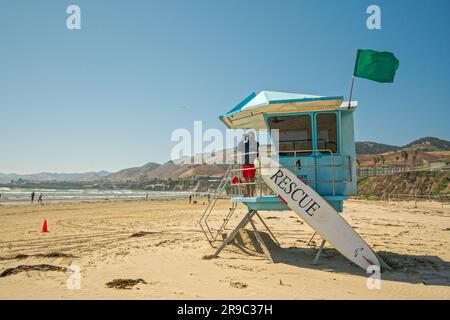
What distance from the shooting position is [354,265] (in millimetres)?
8945

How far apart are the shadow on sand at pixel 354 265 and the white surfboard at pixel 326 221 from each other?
1.38 ft

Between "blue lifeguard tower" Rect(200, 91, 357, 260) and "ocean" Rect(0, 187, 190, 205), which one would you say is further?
"ocean" Rect(0, 187, 190, 205)

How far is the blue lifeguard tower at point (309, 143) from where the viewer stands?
935cm

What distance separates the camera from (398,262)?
30.5 feet

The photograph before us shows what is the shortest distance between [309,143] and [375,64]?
9.47ft

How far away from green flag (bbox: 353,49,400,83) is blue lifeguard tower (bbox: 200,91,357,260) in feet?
3.15

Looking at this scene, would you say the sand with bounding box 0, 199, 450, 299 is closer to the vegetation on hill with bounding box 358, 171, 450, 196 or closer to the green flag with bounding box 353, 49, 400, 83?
the green flag with bounding box 353, 49, 400, 83

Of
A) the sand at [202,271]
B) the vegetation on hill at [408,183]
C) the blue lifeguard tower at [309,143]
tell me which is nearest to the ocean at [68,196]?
the sand at [202,271]

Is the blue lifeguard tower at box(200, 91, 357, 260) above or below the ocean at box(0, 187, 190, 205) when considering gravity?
above

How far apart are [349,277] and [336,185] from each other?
277cm

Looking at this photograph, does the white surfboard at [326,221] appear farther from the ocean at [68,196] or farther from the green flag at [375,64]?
the ocean at [68,196]

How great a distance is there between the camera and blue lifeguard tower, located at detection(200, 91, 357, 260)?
9.35 m

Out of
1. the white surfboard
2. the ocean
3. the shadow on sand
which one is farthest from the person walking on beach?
the ocean
